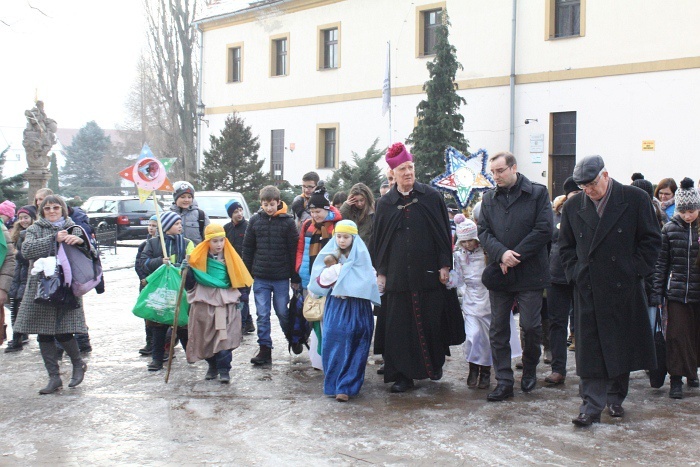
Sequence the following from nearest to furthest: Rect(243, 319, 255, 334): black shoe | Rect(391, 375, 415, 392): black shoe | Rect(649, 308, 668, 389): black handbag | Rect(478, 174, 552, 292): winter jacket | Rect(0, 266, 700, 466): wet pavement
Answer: Rect(0, 266, 700, 466): wet pavement, Rect(478, 174, 552, 292): winter jacket, Rect(649, 308, 668, 389): black handbag, Rect(391, 375, 415, 392): black shoe, Rect(243, 319, 255, 334): black shoe

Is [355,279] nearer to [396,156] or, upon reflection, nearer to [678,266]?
[396,156]

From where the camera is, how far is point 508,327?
717cm

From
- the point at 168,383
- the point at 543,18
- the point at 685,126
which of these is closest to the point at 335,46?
the point at 543,18

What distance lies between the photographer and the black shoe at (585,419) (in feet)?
20.0

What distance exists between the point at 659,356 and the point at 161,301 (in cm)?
453

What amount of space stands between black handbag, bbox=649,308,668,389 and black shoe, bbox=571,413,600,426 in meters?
1.31

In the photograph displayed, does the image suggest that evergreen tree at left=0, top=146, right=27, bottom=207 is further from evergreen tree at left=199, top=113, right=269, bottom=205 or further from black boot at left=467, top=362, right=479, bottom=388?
black boot at left=467, top=362, right=479, bottom=388

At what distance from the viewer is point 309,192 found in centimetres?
1008

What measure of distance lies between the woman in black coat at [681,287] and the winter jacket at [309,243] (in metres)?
3.16

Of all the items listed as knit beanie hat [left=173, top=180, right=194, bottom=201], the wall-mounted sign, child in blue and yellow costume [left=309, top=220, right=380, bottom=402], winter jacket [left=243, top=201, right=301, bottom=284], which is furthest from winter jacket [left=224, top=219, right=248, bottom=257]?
the wall-mounted sign

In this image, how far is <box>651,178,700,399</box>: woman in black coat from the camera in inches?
A: 278

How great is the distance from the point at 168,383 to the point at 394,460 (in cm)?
307

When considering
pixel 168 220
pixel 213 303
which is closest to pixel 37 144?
pixel 168 220

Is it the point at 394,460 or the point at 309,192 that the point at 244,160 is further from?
the point at 394,460
